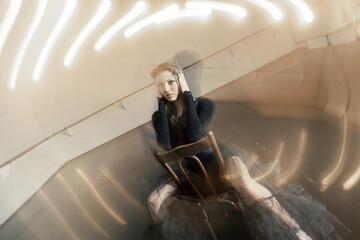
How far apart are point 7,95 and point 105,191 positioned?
1836mm

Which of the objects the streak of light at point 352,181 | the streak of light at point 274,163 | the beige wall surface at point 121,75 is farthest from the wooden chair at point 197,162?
the beige wall surface at point 121,75

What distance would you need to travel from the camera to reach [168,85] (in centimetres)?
189

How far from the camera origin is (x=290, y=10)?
13.5ft

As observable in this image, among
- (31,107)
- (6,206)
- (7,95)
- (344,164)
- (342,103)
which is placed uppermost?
(7,95)

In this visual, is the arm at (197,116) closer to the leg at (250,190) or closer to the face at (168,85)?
the face at (168,85)

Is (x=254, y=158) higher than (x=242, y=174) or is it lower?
lower

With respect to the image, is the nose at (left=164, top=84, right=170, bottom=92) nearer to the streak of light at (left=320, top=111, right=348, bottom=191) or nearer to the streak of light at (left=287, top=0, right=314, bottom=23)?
the streak of light at (left=320, top=111, right=348, bottom=191)

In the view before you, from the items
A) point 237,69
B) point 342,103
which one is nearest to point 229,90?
point 237,69

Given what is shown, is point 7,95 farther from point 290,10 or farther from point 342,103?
point 290,10

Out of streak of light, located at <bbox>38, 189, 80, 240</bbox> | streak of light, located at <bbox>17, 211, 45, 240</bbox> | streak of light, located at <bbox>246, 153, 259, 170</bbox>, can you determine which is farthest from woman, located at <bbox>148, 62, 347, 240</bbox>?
streak of light, located at <bbox>17, 211, 45, 240</bbox>

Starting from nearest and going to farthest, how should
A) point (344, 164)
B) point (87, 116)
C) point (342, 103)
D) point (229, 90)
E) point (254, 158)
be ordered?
point (344, 164)
point (254, 158)
point (342, 103)
point (87, 116)
point (229, 90)

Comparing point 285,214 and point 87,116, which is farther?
point 87,116

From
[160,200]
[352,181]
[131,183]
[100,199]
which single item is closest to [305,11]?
[352,181]

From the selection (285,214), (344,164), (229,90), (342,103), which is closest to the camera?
(285,214)
